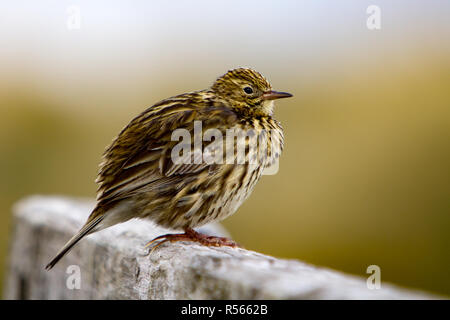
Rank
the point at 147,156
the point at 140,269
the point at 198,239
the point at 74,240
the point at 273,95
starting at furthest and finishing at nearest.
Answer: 1. the point at 273,95
2. the point at 147,156
3. the point at 198,239
4. the point at 74,240
5. the point at 140,269

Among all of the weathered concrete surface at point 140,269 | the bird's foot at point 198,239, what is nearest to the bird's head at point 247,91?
the weathered concrete surface at point 140,269

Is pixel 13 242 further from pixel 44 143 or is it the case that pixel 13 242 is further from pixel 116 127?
pixel 44 143

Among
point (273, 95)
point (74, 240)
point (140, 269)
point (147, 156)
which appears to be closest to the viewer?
point (140, 269)

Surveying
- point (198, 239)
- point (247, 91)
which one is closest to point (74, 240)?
point (198, 239)

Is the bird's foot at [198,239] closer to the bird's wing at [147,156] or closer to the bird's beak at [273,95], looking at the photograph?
the bird's wing at [147,156]

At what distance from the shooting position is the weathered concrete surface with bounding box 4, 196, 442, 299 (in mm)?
1902

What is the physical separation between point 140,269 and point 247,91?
198 centimetres

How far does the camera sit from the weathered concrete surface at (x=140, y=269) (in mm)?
1902

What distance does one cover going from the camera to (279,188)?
8.65 metres

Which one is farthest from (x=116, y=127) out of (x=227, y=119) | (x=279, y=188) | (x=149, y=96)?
(x=227, y=119)

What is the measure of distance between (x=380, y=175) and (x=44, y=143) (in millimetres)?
5123

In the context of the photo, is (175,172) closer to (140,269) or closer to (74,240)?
(74,240)

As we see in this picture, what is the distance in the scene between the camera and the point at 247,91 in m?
4.39

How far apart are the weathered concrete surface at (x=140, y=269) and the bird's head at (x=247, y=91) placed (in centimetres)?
87
